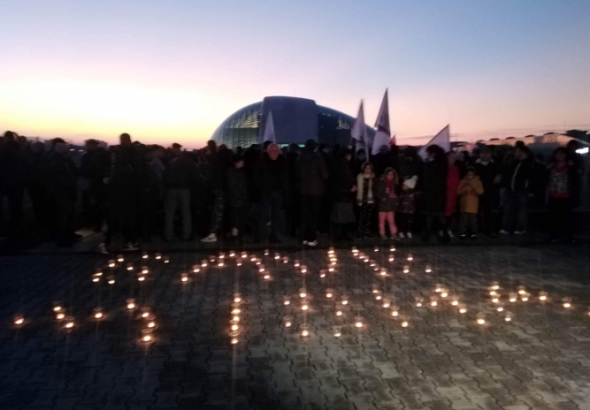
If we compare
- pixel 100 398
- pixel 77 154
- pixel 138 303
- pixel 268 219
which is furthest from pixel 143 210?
pixel 100 398

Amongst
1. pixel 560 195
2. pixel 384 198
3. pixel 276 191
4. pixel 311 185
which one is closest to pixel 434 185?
pixel 384 198

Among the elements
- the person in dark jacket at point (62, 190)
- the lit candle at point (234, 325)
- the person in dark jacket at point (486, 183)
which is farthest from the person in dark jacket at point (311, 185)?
the lit candle at point (234, 325)

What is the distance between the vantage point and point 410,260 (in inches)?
408

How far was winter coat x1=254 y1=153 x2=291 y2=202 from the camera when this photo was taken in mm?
11508

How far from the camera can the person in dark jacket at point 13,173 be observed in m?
11.3

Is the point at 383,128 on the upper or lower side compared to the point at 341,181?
upper

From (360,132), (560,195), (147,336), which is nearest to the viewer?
(147,336)

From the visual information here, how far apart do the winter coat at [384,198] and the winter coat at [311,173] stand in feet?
4.23

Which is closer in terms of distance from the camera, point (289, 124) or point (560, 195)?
point (560, 195)

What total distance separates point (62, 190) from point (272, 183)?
4000 millimetres

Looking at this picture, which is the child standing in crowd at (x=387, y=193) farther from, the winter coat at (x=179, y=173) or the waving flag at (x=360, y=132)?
the winter coat at (x=179, y=173)

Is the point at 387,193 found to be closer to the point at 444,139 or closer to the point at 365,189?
the point at 365,189

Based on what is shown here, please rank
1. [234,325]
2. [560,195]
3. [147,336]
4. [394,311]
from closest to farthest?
1. [147,336]
2. [234,325]
3. [394,311]
4. [560,195]

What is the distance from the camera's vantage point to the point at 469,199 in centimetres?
1215
